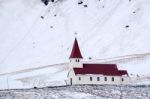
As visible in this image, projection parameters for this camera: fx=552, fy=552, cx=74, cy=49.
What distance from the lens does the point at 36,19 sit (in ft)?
461

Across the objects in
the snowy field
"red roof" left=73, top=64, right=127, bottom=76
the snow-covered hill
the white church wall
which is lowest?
the snowy field

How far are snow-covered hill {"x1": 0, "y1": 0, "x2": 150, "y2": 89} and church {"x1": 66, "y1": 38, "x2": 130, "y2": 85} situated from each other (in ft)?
46.4

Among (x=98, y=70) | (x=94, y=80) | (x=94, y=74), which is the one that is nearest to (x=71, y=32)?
(x=98, y=70)

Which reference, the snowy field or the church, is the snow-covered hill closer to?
the church

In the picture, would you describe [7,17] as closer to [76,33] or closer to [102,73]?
[76,33]

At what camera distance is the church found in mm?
80806

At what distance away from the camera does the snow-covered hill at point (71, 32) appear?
11162cm

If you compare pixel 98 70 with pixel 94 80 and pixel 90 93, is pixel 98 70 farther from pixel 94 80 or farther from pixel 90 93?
pixel 90 93

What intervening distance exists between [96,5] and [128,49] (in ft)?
90.4

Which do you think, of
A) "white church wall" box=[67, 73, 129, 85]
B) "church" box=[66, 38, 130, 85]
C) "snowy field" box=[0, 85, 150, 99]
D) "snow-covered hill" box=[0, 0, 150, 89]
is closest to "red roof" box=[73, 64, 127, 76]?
"church" box=[66, 38, 130, 85]

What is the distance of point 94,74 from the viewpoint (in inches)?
3194

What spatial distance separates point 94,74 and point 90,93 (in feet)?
52.6

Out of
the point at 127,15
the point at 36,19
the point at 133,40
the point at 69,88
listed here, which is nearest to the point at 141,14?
the point at 127,15

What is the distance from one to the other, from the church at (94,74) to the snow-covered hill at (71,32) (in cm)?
1414
